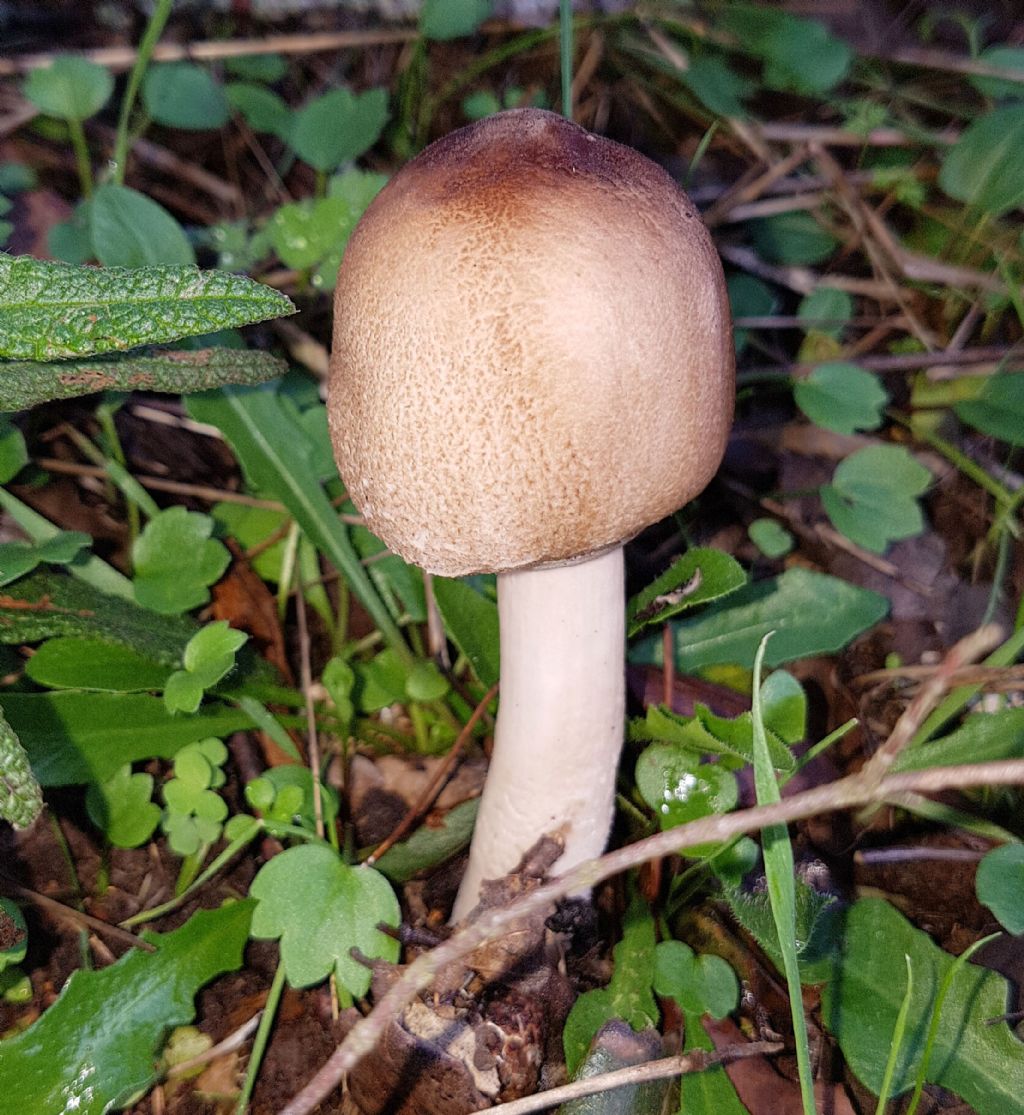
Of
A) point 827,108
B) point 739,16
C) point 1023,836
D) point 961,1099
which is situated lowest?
point 961,1099

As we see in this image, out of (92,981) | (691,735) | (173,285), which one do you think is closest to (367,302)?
(173,285)

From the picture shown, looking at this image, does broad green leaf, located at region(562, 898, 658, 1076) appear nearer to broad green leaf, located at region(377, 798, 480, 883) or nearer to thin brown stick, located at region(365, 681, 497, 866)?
broad green leaf, located at region(377, 798, 480, 883)

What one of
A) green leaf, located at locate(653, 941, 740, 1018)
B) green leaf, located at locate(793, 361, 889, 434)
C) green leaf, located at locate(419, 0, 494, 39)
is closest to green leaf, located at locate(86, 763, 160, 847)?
green leaf, located at locate(653, 941, 740, 1018)

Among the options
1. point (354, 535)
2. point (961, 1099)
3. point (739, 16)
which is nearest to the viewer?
point (961, 1099)

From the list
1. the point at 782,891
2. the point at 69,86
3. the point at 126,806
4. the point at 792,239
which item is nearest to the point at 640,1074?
the point at 782,891

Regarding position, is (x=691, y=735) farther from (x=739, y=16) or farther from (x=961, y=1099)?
(x=739, y=16)
